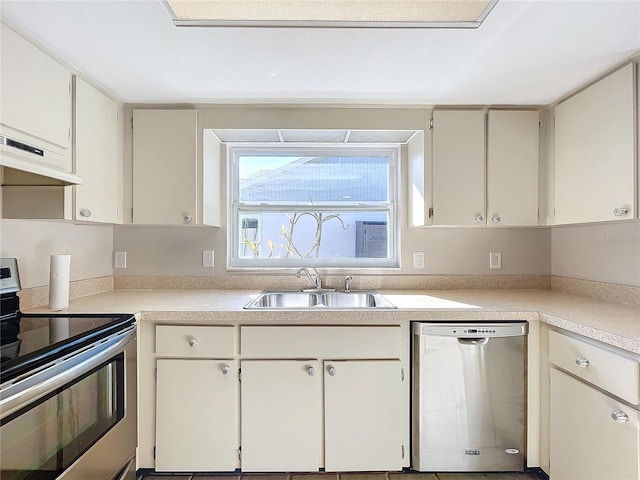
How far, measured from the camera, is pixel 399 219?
8.01 feet

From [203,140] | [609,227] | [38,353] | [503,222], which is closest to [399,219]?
[503,222]

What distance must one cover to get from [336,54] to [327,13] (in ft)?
0.74

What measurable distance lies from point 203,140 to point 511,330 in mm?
1962

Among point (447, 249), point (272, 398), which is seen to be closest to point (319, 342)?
point (272, 398)

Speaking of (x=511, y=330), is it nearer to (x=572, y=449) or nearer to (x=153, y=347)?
(x=572, y=449)

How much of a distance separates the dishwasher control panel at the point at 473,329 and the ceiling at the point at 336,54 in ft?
4.02

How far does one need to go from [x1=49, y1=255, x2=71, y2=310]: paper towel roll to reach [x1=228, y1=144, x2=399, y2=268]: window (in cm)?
99

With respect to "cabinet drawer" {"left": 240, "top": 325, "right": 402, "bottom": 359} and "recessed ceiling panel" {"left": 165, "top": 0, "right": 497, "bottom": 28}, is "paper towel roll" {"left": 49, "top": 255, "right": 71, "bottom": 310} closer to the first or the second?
"cabinet drawer" {"left": 240, "top": 325, "right": 402, "bottom": 359}

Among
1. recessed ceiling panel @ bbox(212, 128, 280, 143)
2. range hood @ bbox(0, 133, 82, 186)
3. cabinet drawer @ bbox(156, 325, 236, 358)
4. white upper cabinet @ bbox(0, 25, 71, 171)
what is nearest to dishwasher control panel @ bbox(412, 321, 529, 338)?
cabinet drawer @ bbox(156, 325, 236, 358)

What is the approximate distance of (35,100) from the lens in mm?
1472

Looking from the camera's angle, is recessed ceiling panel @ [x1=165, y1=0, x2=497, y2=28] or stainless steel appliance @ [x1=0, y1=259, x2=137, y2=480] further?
recessed ceiling panel @ [x1=165, y1=0, x2=497, y2=28]

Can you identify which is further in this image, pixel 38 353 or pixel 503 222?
pixel 503 222

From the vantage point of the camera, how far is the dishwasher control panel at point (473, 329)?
1.70m

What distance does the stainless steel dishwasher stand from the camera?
1.72 metres
